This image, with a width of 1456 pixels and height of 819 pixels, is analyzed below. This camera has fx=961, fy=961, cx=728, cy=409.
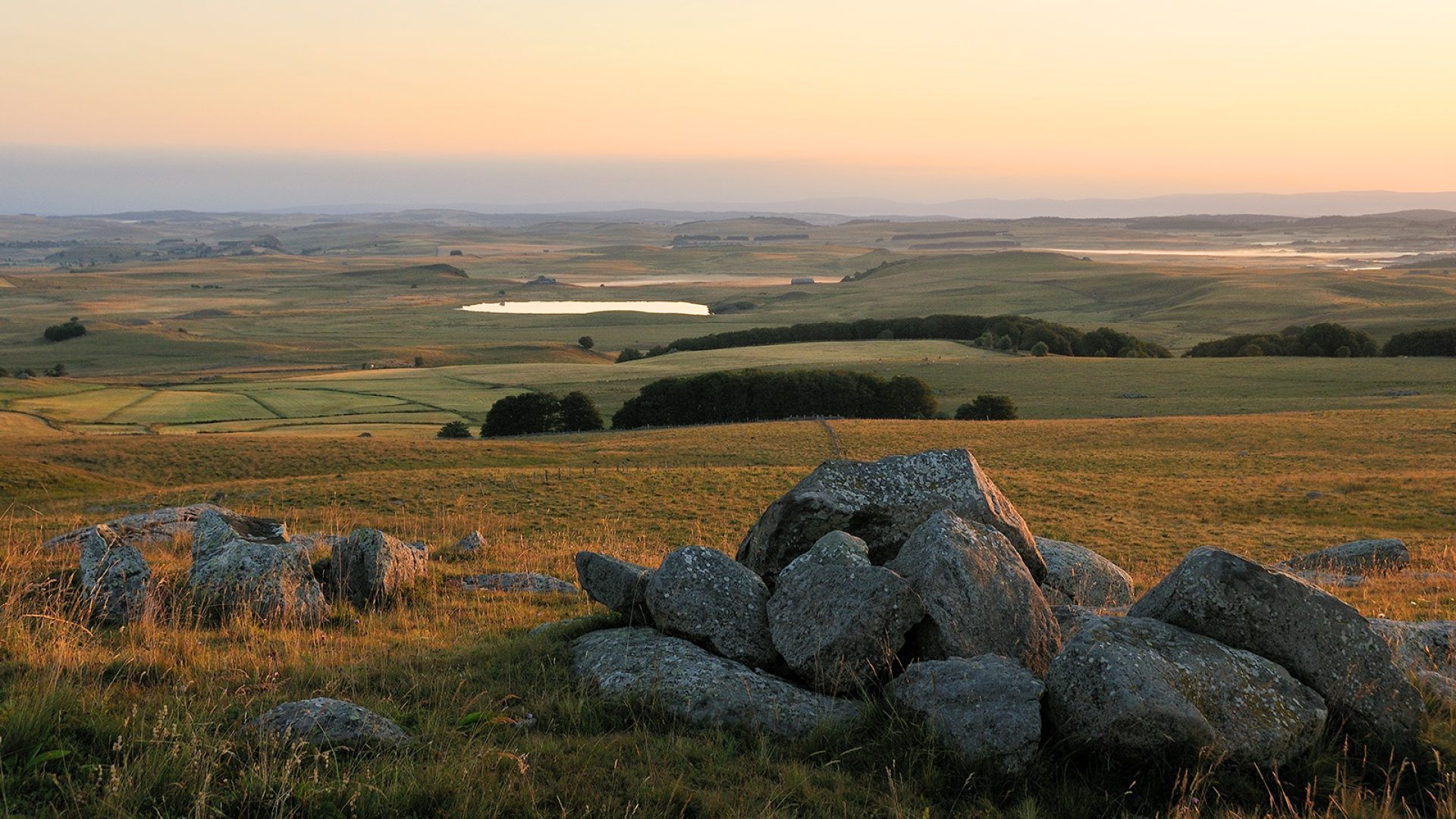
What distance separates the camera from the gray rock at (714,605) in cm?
1027

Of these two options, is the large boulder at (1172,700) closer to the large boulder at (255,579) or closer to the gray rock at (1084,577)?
the gray rock at (1084,577)

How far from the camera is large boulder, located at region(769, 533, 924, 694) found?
9.36 meters

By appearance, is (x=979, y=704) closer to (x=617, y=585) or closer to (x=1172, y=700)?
(x=1172, y=700)

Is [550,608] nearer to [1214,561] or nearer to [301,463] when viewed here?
[1214,561]

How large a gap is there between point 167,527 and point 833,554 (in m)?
14.5

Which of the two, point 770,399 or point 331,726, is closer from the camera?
point 331,726

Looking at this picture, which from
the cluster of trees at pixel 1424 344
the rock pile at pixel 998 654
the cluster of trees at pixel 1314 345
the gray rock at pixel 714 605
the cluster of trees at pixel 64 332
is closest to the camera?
the rock pile at pixel 998 654

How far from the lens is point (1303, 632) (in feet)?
29.7

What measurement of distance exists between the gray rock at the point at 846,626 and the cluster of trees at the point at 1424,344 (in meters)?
123

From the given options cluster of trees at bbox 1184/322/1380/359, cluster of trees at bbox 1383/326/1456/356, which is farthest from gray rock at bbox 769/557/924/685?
cluster of trees at bbox 1383/326/1456/356

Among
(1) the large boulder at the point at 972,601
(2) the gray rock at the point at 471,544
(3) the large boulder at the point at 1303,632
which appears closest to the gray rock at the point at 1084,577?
(1) the large boulder at the point at 972,601

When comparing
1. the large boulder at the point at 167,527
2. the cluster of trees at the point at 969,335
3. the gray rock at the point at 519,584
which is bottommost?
the cluster of trees at the point at 969,335

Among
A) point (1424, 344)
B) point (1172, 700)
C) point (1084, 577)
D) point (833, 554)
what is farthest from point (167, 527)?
point (1424, 344)

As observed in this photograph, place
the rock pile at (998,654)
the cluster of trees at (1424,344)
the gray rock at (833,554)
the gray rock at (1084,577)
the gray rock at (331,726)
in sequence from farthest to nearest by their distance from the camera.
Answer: the cluster of trees at (1424,344) → the gray rock at (1084,577) → the gray rock at (833,554) → the rock pile at (998,654) → the gray rock at (331,726)
